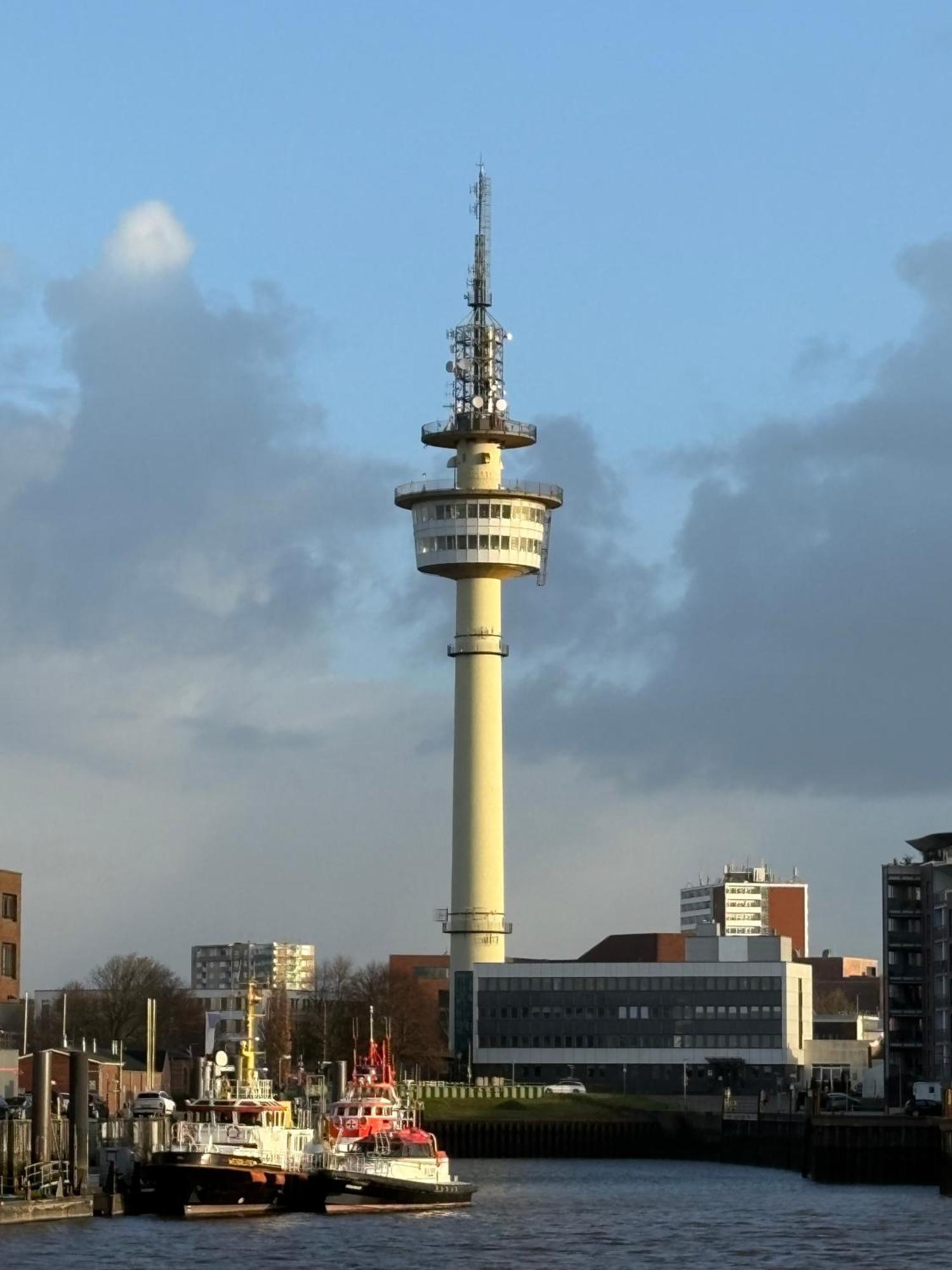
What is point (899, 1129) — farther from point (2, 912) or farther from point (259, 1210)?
point (2, 912)

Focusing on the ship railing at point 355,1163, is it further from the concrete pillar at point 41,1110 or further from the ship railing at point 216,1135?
the concrete pillar at point 41,1110

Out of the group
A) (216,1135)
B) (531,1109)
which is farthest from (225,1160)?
(531,1109)

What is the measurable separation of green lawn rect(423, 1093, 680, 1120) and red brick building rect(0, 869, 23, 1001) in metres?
45.8

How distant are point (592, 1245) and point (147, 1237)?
15.8m

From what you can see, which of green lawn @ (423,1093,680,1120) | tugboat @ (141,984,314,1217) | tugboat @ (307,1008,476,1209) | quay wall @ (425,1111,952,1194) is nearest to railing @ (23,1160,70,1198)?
tugboat @ (141,984,314,1217)

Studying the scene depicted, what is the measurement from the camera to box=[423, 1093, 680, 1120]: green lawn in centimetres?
19288

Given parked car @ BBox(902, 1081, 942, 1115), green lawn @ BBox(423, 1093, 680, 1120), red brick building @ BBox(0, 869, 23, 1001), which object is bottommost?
green lawn @ BBox(423, 1093, 680, 1120)

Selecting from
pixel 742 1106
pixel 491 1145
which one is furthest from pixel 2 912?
pixel 742 1106

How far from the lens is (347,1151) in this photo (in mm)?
103062

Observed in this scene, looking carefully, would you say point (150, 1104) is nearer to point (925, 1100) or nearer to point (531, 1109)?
point (925, 1100)

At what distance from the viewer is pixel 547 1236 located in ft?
318

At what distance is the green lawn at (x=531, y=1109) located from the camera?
19288 centimetres

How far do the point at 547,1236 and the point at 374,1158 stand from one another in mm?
8998

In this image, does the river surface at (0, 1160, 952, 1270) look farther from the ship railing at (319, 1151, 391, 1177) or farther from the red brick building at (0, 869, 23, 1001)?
the red brick building at (0, 869, 23, 1001)
